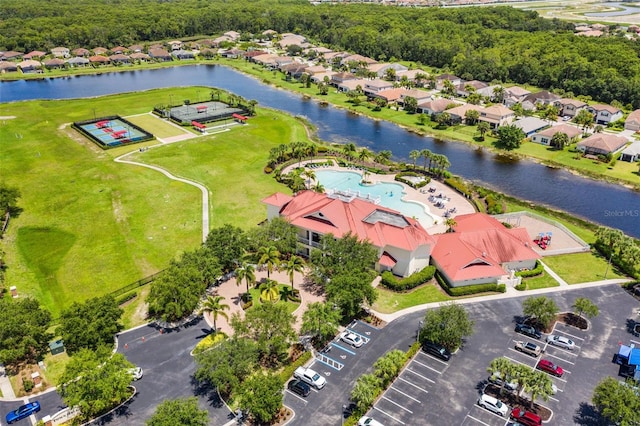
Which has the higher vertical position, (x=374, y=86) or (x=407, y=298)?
(x=374, y=86)

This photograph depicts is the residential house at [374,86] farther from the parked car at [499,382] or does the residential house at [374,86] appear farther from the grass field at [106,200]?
the parked car at [499,382]

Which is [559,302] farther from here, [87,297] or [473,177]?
[87,297]

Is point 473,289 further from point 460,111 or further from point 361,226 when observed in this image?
point 460,111

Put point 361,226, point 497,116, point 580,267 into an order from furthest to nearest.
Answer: point 497,116 < point 580,267 < point 361,226

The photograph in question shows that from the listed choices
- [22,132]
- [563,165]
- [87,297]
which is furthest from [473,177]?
[22,132]

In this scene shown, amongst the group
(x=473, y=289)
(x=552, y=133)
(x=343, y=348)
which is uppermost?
(x=552, y=133)

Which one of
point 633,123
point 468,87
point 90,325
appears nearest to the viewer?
point 90,325

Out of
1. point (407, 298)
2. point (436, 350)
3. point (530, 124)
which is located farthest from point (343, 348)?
point (530, 124)
